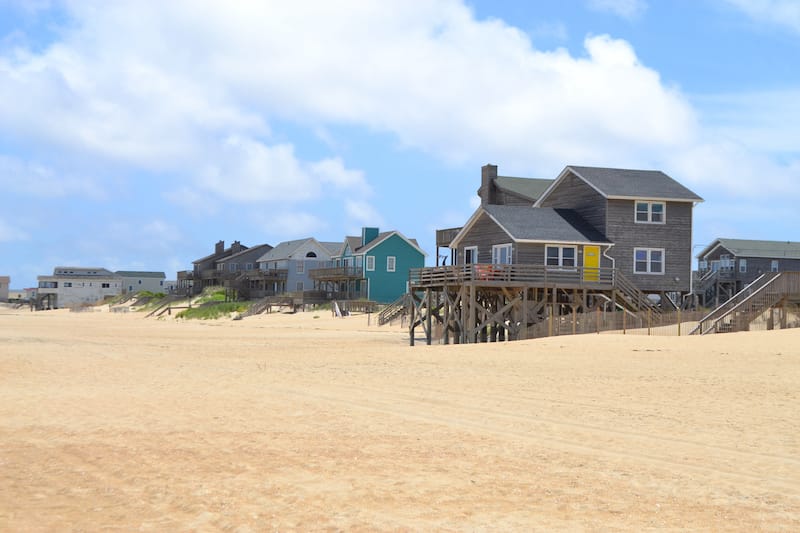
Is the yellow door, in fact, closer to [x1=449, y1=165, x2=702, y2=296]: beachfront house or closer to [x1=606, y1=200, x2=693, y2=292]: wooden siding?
[x1=449, y1=165, x2=702, y2=296]: beachfront house

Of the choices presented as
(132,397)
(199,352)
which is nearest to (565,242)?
(199,352)

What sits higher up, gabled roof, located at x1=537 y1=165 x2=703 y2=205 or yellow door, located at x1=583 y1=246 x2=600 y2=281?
gabled roof, located at x1=537 y1=165 x2=703 y2=205

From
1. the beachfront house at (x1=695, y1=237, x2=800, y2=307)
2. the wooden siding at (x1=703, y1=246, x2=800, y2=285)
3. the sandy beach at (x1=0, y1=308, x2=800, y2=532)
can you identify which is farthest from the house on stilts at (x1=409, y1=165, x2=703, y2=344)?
the wooden siding at (x1=703, y1=246, x2=800, y2=285)

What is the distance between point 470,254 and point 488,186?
13870 millimetres

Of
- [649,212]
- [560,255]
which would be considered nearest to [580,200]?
[649,212]

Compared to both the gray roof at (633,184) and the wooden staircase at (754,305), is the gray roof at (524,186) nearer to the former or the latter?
the gray roof at (633,184)

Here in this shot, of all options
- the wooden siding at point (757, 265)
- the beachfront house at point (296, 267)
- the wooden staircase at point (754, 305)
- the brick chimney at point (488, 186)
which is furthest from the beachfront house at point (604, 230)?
the beachfront house at point (296, 267)

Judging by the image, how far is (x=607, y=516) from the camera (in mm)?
9188

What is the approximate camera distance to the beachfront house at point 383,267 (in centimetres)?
7781

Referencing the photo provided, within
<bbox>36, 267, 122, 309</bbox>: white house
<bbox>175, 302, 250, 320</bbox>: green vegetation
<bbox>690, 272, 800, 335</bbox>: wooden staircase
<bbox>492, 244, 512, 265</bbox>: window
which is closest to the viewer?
<bbox>690, 272, 800, 335</bbox>: wooden staircase

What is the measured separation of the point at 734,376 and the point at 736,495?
11.7 metres

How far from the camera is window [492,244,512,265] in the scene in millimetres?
42397

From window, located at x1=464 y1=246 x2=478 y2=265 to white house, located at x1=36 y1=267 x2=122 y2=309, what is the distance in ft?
339

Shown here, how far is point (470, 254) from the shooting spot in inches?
1848
